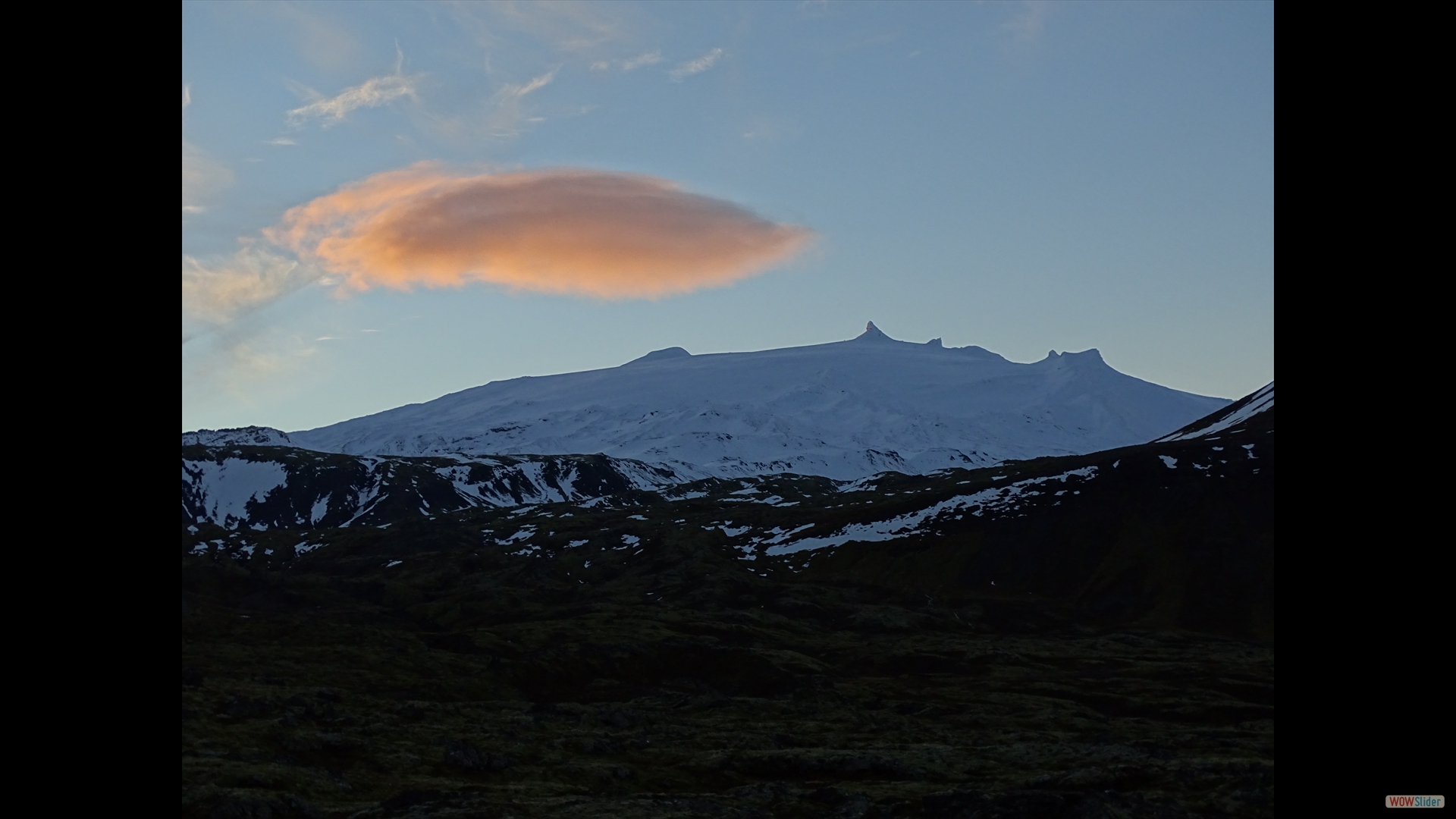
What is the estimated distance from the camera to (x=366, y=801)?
168ft

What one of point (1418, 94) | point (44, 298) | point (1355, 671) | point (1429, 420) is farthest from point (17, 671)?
point (1418, 94)

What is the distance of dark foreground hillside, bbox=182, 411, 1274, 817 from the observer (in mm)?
54344

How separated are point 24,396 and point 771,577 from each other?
16809 cm

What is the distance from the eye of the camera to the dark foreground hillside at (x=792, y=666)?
54.3 m
